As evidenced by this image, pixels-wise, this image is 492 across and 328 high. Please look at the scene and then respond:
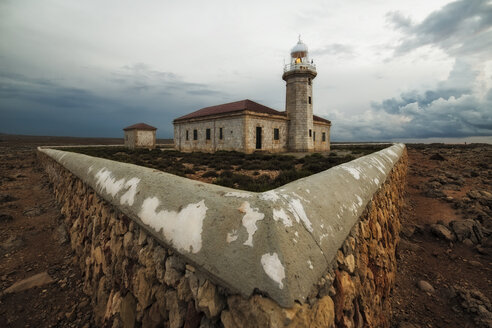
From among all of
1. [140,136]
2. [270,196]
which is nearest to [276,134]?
[140,136]

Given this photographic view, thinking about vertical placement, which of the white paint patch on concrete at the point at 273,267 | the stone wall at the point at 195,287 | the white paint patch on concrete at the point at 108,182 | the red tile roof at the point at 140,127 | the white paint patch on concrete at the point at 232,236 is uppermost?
the red tile roof at the point at 140,127

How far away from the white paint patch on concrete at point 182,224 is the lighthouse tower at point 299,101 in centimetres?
2270

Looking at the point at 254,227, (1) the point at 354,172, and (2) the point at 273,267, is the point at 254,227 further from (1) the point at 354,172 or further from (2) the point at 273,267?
(1) the point at 354,172

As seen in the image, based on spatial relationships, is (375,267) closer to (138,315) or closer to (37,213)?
(138,315)

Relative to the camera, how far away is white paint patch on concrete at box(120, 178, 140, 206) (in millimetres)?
2326

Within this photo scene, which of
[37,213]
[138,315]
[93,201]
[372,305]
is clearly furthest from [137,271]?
[37,213]

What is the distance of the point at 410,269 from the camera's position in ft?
13.9

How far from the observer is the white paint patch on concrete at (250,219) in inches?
52.6

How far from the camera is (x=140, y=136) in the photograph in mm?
30875

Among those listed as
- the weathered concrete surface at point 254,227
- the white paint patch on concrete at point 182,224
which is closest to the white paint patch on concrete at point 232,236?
the weathered concrete surface at point 254,227

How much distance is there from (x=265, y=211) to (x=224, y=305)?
Result: 0.59m

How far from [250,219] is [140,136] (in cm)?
3310

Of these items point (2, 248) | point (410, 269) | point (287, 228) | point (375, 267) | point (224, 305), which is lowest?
point (410, 269)

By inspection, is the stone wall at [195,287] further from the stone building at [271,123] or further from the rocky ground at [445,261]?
the stone building at [271,123]
